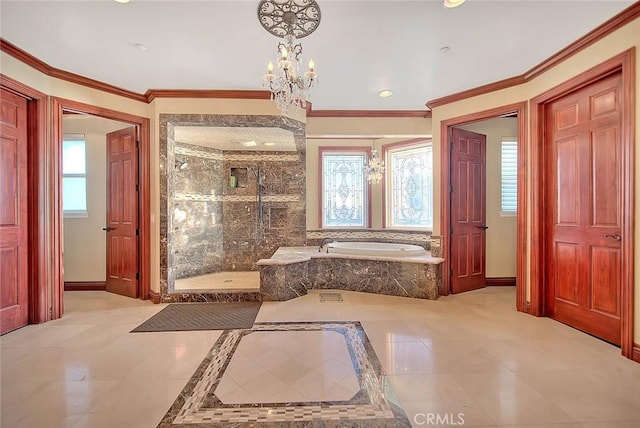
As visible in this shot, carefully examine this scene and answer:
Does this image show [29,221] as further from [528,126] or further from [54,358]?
[528,126]

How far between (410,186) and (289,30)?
3587 mm

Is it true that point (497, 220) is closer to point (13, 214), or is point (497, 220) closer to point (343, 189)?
point (343, 189)

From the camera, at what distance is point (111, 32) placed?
8.02 feet

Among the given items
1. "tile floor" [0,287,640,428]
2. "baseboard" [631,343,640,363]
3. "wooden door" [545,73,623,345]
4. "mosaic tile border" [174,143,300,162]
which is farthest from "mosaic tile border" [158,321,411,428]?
→ "mosaic tile border" [174,143,300,162]

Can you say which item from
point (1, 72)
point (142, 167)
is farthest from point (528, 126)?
point (1, 72)

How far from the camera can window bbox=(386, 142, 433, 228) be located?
5.05m

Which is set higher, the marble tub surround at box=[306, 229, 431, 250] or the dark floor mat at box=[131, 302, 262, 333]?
the marble tub surround at box=[306, 229, 431, 250]

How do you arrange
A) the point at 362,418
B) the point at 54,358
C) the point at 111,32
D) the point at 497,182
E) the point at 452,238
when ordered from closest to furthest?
the point at 362,418
the point at 54,358
the point at 111,32
the point at 452,238
the point at 497,182

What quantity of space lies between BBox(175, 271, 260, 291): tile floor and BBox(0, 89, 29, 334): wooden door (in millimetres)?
1544

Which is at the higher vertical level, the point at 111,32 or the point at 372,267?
the point at 111,32

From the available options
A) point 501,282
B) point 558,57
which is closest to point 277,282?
point 501,282

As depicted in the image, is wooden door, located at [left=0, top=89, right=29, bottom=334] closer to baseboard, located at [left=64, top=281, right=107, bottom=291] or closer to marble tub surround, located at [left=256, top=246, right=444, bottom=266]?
baseboard, located at [left=64, top=281, right=107, bottom=291]

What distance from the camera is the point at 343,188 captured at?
552 cm

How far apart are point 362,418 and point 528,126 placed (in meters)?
3.41
